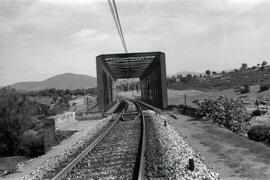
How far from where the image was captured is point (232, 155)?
858 centimetres

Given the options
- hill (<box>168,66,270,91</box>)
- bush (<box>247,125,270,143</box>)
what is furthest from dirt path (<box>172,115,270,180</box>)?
hill (<box>168,66,270,91</box>)

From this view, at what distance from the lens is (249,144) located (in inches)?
390

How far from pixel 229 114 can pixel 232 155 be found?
27.9ft

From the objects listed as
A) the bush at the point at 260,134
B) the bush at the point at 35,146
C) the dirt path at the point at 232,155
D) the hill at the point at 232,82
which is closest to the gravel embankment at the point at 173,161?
the dirt path at the point at 232,155

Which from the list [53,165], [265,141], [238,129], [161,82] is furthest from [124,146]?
[161,82]

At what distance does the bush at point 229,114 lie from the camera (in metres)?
16.0

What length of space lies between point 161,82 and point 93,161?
19.0 meters

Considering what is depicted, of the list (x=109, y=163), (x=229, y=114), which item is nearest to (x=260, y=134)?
(x=229, y=114)

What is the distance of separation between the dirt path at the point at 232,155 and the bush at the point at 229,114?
3.67m

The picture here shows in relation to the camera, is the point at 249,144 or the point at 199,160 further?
the point at 249,144

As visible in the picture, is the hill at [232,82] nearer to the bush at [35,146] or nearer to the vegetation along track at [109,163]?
the bush at [35,146]

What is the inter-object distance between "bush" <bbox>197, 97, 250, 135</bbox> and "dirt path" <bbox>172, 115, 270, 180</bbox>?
3671 mm

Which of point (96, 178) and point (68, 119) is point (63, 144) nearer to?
point (96, 178)

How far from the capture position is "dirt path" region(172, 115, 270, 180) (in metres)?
6.76
